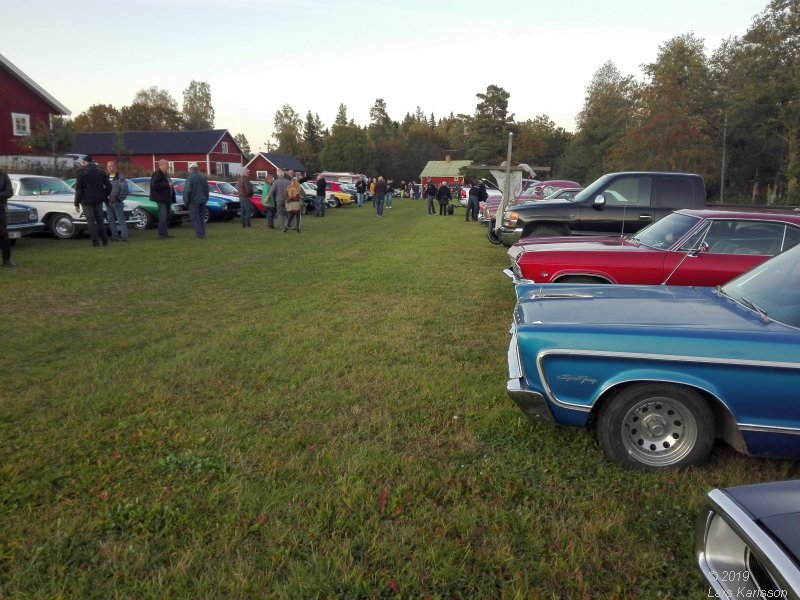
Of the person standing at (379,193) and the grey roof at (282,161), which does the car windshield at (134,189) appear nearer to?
the person standing at (379,193)

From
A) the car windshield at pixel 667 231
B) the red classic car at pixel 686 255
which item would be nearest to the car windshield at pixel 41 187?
the red classic car at pixel 686 255

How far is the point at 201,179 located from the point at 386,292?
8126 mm

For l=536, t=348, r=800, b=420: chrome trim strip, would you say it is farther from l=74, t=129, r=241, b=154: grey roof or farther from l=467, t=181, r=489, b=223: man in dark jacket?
l=74, t=129, r=241, b=154: grey roof

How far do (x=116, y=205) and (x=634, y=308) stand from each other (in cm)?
1313

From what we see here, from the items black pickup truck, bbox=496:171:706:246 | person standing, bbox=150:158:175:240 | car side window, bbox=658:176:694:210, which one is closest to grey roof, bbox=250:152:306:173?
person standing, bbox=150:158:175:240

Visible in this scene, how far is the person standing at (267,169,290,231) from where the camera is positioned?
17.0 metres

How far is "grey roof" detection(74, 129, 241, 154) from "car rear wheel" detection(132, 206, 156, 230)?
1616 inches

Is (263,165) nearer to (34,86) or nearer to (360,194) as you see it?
(360,194)

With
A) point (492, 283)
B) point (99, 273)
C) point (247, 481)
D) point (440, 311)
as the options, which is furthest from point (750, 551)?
point (99, 273)

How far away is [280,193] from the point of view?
1728cm

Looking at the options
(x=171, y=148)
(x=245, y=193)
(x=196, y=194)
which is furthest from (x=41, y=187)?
(x=171, y=148)

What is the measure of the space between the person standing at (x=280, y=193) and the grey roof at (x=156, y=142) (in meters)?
41.5

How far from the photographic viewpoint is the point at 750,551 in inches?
67.9

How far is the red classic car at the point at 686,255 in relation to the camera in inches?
229
